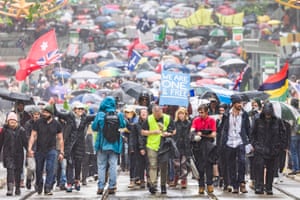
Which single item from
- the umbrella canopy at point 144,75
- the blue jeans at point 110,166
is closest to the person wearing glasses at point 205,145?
the blue jeans at point 110,166

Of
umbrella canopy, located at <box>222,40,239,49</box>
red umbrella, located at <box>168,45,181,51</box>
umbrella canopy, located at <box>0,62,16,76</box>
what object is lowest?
umbrella canopy, located at <box>0,62,16,76</box>

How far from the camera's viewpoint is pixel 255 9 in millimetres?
89312

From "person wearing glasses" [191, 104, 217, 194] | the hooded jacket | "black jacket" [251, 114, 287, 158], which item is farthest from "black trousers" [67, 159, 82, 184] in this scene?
"black jacket" [251, 114, 287, 158]

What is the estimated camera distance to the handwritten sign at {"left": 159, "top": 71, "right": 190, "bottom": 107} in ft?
71.0

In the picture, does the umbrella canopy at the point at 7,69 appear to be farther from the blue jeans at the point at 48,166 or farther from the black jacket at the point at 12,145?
the blue jeans at the point at 48,166

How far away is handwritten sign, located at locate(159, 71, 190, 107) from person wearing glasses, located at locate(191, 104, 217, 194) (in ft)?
8.74

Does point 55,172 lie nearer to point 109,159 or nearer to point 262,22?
point 109,159

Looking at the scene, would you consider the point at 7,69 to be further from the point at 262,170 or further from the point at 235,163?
the point at 262,170

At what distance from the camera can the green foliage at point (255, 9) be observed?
292ft

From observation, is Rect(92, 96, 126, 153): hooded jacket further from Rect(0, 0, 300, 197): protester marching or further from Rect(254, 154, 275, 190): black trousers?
Rect(254, 154, 275, 190): black trousers

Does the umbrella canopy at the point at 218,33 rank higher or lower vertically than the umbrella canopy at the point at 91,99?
higher

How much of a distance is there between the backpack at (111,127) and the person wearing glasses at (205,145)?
1337 mm

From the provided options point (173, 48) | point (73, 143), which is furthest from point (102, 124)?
point (173, 48)

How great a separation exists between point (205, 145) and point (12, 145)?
127 inches
